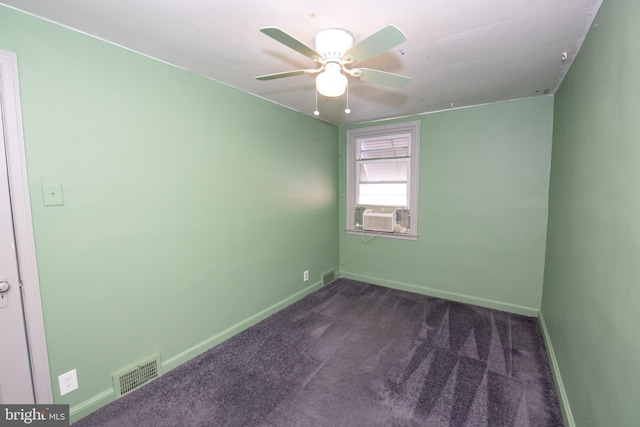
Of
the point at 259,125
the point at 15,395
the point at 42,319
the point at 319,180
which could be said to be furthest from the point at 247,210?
the point at 15,395

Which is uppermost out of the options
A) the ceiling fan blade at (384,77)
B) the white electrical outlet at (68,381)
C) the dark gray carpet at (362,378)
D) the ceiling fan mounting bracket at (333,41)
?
the ceiling fan mounting bracket at (333,41)

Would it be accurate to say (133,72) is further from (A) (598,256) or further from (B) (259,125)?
(A) (598,256)

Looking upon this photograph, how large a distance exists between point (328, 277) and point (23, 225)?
10.4 ft

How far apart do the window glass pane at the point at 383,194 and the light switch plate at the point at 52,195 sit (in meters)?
3.23

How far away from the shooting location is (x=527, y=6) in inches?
54.7

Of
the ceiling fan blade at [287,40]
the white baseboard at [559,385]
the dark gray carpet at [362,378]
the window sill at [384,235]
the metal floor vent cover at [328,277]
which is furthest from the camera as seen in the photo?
the metal floor vent cover at [328,277]

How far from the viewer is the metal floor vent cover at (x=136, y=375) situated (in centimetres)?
184

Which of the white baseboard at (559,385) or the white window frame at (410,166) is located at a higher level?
the white window frame at (410,166)

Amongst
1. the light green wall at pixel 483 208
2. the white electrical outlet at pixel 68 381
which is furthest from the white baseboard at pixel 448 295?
the white electrical outlet at pixel 68 381

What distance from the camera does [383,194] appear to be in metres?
3.82

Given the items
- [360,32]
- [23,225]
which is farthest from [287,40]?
[23,225]

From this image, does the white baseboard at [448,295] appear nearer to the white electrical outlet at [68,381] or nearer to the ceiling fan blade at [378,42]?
the ceiling fan blade at [378,42]

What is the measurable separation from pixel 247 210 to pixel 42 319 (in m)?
1.58

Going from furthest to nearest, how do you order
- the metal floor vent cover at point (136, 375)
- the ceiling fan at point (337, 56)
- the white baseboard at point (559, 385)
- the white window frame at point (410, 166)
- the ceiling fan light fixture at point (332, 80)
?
the white window frame at point (410, 166), the metal floor vent cover at point (136, 375), the white baseboard at point (559, 385), the ceiling fan light fixture at point (332, 80), the ceiling fan at point (337, 56)
